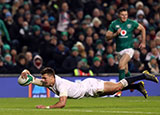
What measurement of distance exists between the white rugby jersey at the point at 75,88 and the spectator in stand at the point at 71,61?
25.7 ft

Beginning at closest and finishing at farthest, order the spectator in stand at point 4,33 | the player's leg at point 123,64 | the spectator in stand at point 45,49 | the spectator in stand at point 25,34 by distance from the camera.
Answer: the player's leg at point 123,64
the spectator in stand at point 4,33
the spectator in stand at point 45,49
the spectator in stand at point 25,34

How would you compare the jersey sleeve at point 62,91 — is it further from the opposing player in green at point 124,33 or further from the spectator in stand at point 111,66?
the spectator in stand at point 111,66

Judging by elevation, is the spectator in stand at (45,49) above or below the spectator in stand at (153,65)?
above

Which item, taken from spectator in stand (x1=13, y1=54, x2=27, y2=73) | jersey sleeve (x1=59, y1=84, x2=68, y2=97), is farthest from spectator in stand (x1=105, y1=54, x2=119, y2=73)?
jersey sleeve (x1=59, y1=84, x2=68, y2=97)

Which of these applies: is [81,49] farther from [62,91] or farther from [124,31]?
[62,91]

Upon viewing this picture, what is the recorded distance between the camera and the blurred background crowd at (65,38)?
20.2 m

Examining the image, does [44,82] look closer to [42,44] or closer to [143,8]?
[42,44]

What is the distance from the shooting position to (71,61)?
20.5 meters

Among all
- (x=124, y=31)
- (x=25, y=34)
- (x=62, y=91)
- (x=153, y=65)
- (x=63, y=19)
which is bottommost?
(x=153, y=65)

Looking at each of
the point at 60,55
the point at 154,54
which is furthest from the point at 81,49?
the point at 154,54

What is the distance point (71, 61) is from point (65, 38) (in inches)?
66.3

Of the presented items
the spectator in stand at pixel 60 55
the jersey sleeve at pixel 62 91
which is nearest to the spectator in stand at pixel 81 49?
the spectator in stand at pixel 60 55

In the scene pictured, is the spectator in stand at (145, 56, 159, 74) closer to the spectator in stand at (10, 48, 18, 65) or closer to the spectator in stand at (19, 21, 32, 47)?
the spectator in stand at (19, 21, 32, 47)

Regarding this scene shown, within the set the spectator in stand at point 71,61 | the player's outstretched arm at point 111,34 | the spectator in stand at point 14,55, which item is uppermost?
the player's outstretched arm at point 111,34
